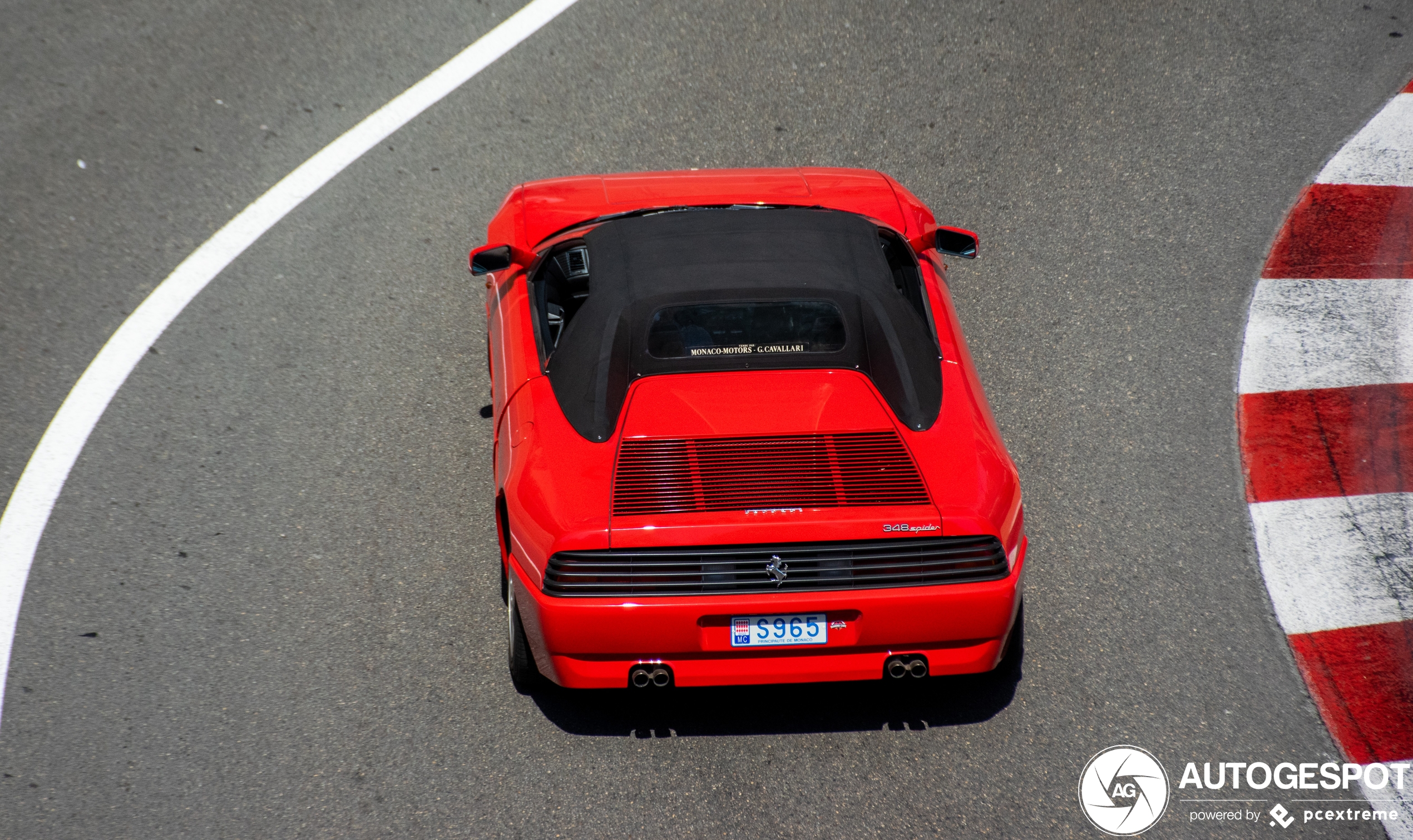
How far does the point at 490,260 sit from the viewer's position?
17.1ft

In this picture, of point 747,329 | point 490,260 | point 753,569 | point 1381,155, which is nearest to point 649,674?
point 753,569

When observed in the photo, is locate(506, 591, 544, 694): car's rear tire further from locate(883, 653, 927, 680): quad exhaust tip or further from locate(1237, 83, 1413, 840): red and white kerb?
locate(1237, 83, 1413, 840): red and white kerb

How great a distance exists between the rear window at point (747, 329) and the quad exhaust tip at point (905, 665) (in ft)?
3.83

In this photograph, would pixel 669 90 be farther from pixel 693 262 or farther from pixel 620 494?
pixel 620 494

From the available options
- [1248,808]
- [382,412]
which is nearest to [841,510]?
[1248,808]

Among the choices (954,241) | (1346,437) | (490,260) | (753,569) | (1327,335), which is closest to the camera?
(753,569)

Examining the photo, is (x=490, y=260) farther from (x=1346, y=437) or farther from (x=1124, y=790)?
(x=1346, y=437)

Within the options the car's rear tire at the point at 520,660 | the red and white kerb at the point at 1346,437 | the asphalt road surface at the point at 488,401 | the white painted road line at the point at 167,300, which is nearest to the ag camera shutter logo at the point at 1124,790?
the asphalt road surface at the point at 488,401

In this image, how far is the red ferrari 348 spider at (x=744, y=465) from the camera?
3846mm

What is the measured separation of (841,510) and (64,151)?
569 centimetres

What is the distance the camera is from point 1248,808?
4.12 meters

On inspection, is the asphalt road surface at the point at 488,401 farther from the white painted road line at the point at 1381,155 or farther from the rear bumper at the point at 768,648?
the rear bumper at the point at 768,648

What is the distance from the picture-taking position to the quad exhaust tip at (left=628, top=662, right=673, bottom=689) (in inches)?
155

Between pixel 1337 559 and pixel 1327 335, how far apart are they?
156 centimetres
